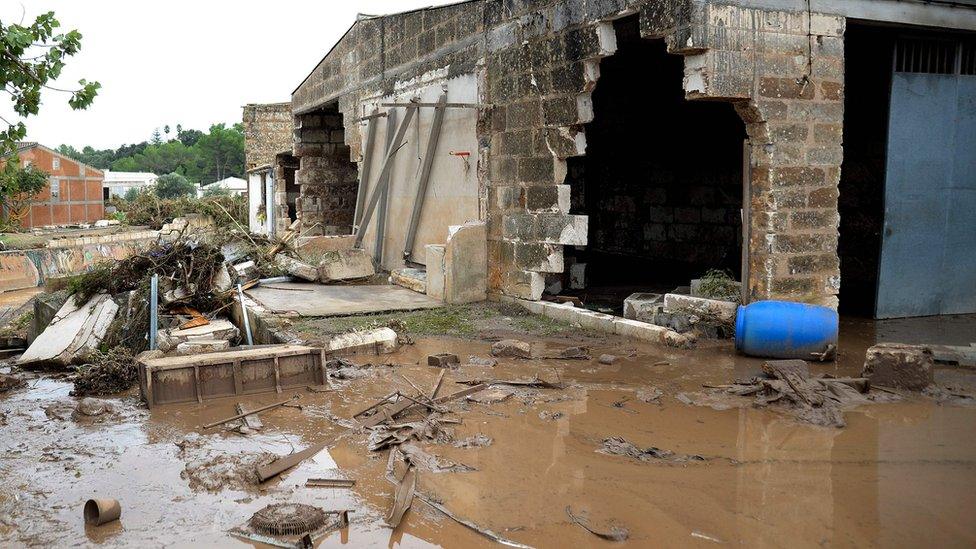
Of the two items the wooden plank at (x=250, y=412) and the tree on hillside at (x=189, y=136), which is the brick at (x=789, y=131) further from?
the tree on hillside at (x=189, y=136)

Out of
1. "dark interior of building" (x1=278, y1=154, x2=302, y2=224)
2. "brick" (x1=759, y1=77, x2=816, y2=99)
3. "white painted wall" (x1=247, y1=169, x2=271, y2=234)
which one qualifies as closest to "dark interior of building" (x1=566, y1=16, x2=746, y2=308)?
"brick" (x1=759, y1=77, x2=816, y2=99)

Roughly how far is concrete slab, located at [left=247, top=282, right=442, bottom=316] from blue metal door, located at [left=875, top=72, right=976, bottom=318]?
5.57 meters

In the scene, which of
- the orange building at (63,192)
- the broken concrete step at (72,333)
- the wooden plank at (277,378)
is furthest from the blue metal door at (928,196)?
the orange building at (63,192)

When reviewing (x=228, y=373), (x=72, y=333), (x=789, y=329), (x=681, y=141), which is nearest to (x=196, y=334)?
(x=72, y=333)

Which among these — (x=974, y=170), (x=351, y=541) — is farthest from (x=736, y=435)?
(x=974, y=170)

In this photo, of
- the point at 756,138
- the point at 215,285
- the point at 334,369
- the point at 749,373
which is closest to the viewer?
the point at 749,373

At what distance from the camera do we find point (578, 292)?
39.4ft

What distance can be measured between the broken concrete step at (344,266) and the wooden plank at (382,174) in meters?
1.25

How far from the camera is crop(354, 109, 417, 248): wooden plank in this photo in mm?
13023

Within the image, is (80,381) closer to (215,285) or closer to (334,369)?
(334,369)

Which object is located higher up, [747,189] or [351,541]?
[747,189]

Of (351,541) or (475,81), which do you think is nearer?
(351,541)

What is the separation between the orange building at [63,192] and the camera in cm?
3891

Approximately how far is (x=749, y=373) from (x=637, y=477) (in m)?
2.70
